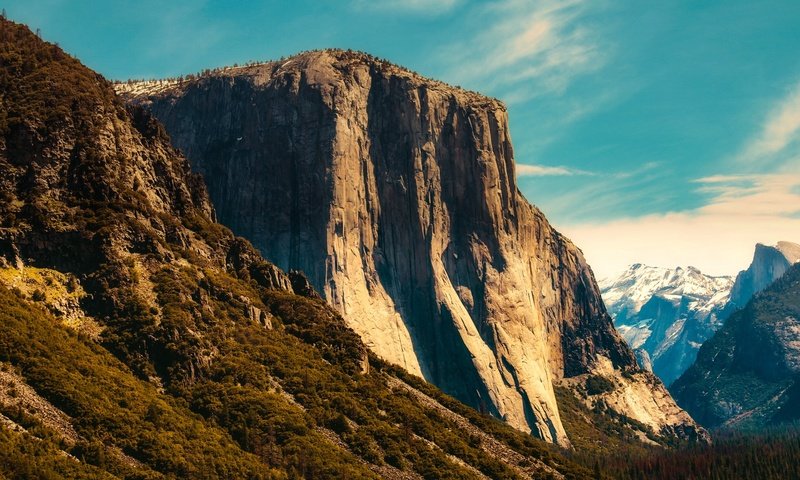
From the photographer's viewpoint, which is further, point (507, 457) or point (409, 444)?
point (507, 457)

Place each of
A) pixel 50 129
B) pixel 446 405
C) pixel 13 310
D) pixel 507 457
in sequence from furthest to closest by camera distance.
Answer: pixel 446 405, pixel 507 457, pixel 50 129, pixel 13 310

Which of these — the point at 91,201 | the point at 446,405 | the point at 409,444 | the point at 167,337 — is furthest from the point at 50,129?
the point at 446,405

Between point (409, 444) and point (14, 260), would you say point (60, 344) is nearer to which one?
point (14, 260)

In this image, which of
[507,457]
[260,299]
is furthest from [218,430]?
[507,457]

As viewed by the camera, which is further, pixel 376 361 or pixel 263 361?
pixel 376 361

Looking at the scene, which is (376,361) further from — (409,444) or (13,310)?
(13,310)

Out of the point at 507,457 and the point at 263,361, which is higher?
the point at 263,361

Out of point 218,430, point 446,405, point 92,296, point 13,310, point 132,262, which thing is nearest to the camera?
point 13,310

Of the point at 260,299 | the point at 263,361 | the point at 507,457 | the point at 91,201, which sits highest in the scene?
the point at 91,201

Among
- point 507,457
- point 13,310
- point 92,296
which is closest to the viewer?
point 13,310
